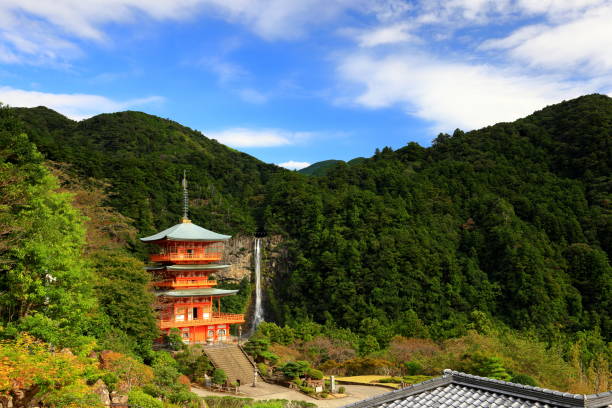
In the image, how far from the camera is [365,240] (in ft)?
137

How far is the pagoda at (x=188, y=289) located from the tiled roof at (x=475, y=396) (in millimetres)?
19205

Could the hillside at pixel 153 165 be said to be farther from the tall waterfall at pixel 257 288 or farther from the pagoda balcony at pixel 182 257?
the pagoda balcony at pixel 182 257

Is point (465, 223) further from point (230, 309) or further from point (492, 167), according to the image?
point (230, 309)

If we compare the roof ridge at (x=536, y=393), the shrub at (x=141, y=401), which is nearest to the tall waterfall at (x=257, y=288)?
the shrub at (x=141, y=401)

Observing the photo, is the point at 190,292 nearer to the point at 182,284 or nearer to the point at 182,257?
the point at 182,284

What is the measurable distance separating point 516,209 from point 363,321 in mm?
22700

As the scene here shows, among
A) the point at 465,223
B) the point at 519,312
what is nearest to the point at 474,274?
the point at 519,312

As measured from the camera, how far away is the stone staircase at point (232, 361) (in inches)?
826

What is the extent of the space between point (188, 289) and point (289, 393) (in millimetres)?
9236

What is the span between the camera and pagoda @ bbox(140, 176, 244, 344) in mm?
25172

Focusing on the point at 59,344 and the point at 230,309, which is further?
the point at 230,309

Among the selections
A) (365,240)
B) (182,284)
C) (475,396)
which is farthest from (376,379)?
(365,240)

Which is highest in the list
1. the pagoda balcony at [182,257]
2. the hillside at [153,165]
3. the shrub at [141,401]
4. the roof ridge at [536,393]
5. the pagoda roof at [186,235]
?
the hillside at [153,165]

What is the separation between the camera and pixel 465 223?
153 ft
